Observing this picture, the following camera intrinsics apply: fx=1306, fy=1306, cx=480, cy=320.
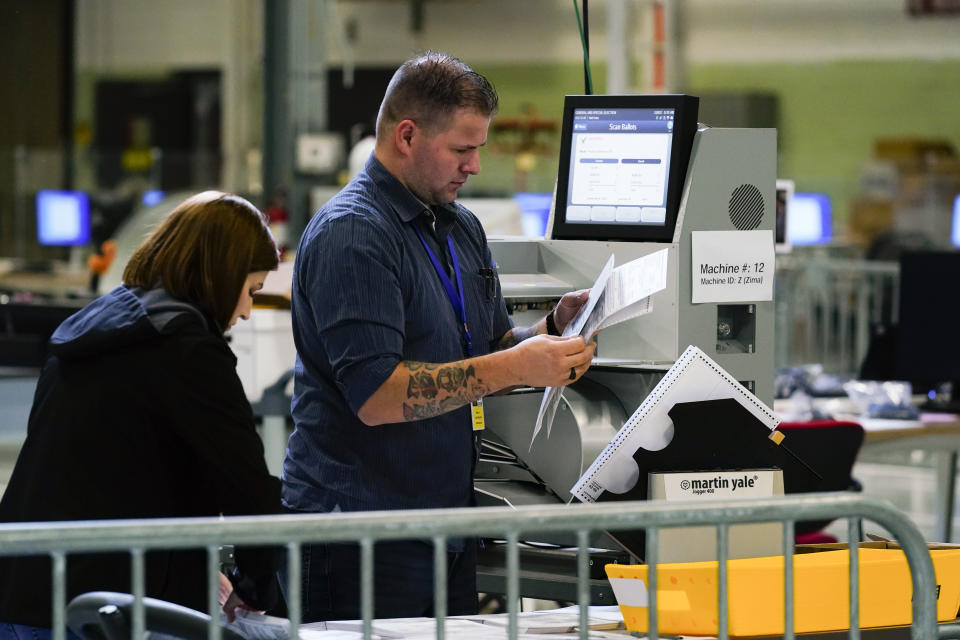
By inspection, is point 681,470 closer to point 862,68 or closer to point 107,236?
point 107,236

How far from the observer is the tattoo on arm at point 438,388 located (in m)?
2.17

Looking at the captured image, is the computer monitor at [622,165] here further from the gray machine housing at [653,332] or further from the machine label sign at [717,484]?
the machine label sign at [717,484]

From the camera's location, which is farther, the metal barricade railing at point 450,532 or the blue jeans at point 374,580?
the blue jeans at point 374,580

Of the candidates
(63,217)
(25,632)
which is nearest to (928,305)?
(25,632)

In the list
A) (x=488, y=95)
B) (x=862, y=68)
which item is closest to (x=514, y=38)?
(x=862, y=68)

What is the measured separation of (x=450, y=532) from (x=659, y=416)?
2.36ft

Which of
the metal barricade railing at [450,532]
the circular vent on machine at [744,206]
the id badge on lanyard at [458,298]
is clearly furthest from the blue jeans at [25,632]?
the circular vent on machine at [744,206]

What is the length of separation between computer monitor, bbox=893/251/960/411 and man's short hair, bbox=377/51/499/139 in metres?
2.76

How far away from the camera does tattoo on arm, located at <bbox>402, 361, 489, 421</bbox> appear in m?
2.17

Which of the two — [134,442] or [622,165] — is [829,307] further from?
[134,442]

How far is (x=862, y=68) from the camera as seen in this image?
1307 cm

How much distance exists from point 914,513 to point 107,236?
24.9 feet

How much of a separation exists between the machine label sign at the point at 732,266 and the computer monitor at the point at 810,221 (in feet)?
31.2

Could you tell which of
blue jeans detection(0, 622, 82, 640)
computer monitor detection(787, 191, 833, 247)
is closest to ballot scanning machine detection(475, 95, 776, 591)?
blue jeans detection(0, 622, 82, 640)
